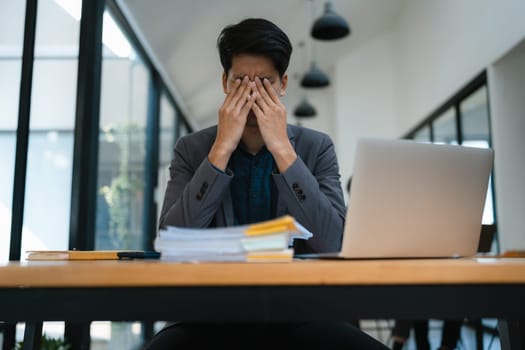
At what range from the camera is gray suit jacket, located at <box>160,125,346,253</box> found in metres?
1.17

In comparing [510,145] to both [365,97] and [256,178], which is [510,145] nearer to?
[256,178]

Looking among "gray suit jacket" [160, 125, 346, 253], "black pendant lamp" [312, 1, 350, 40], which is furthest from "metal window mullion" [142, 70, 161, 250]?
"gray suit jacket" [160, 125, 346, 253]

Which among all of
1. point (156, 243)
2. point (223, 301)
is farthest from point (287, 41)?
point (223, 301)

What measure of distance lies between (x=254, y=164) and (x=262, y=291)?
2.70 feet

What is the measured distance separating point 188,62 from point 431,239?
17.8ft

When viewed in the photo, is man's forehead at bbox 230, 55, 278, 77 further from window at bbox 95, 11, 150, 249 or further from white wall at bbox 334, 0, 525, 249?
white wall at bbox 334, 0, 525, 249

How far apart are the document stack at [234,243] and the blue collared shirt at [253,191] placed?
26.0 inches

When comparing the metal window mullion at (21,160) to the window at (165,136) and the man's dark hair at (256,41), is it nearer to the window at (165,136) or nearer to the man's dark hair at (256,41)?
the man's dark hair at (256,41)

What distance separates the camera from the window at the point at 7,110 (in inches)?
87.6

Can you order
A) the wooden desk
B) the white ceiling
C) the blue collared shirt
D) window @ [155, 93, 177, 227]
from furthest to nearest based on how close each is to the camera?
1. window @ [155, 93, 177, 227]
2. the white ceiling
3. the blue collared shirt
4. the wooden desk

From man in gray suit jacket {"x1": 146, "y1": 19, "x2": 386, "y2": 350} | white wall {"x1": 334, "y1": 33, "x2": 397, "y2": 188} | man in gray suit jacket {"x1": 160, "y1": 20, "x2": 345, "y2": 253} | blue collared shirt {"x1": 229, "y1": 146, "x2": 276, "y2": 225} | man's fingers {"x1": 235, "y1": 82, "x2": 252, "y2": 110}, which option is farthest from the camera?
white wall {"x1": 334, "y1": 33, "x2": 397, "y2": 188}

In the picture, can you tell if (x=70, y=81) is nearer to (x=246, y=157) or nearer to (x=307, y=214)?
(x=246, y=157)

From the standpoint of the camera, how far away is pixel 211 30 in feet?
17.7

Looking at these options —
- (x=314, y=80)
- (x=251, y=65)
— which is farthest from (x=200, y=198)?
(x=314, y=80)
